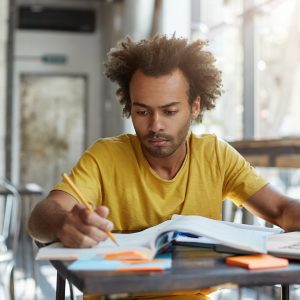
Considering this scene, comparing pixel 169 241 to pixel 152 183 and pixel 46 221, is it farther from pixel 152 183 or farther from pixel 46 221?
pixel 152 183

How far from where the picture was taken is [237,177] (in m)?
1.61

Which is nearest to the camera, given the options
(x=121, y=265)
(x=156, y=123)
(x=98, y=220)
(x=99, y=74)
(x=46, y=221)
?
(x=121, y=265)

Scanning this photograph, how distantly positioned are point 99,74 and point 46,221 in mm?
6818

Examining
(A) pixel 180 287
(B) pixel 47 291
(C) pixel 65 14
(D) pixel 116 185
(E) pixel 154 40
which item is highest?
(C) pixel 65 14

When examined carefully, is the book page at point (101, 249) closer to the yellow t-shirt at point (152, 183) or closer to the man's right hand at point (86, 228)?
the man's right hand at point (86, 228)

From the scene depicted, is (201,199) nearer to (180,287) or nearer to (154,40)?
(154,40)

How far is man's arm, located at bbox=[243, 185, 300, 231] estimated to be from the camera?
1403mm

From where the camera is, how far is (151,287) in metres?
0.82

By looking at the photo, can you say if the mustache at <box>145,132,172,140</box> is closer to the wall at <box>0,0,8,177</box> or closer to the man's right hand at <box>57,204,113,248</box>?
the man's right hand at <box>57,204,113,248</box>

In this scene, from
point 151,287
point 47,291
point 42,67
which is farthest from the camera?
point 42,67

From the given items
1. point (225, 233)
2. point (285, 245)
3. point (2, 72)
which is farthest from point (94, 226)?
point (2, 72)

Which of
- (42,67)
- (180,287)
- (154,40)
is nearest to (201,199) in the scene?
(154,40)

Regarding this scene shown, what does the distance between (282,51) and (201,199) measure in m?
2.59

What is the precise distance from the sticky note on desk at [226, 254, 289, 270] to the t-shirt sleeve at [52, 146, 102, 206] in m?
0.56
